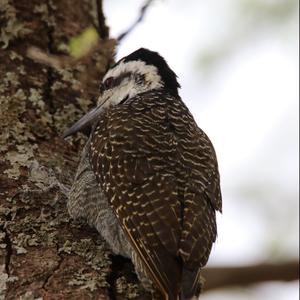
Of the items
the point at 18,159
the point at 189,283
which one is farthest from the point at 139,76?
the point at 189,283

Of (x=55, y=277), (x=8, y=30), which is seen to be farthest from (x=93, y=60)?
(x=55, y=277)

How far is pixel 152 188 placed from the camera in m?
4.47

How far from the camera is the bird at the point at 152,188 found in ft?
13.4

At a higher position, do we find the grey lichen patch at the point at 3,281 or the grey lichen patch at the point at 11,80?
the grey lichen patch at the point at 11,80

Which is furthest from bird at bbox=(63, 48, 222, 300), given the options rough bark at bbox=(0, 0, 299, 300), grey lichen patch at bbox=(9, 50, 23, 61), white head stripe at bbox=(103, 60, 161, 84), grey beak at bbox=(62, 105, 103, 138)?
grey lichen patch at bbox=(9, 50, 23, 61)

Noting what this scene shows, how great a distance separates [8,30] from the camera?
567cm

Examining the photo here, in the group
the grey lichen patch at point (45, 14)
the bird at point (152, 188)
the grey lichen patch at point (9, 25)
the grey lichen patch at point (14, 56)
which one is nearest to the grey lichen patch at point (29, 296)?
the bird at point (152, 188)

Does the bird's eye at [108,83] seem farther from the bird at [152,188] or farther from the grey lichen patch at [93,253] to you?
the grey lichen patch at [93,253]

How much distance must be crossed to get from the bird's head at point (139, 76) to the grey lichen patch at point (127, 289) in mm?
1892

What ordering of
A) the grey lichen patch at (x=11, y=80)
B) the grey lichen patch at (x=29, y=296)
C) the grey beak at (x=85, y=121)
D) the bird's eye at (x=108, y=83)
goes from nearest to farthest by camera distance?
1. the grey lichen patch at (x=29, y=296)
2. the grey beak at (x=85, y=121)
3. the grey lichen patch at (x=11, y=80)
4. the bird's eye at (x=108, y=83)

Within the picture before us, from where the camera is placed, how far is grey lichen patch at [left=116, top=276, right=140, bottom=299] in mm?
4035

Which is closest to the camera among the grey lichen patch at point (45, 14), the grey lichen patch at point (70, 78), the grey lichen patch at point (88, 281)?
the grey lichen patch at point (88, 281)

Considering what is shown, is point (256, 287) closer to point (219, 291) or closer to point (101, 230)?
point (219, 291)

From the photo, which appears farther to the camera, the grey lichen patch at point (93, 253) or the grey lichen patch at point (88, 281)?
the grey lichen patch at point (93, 253)
